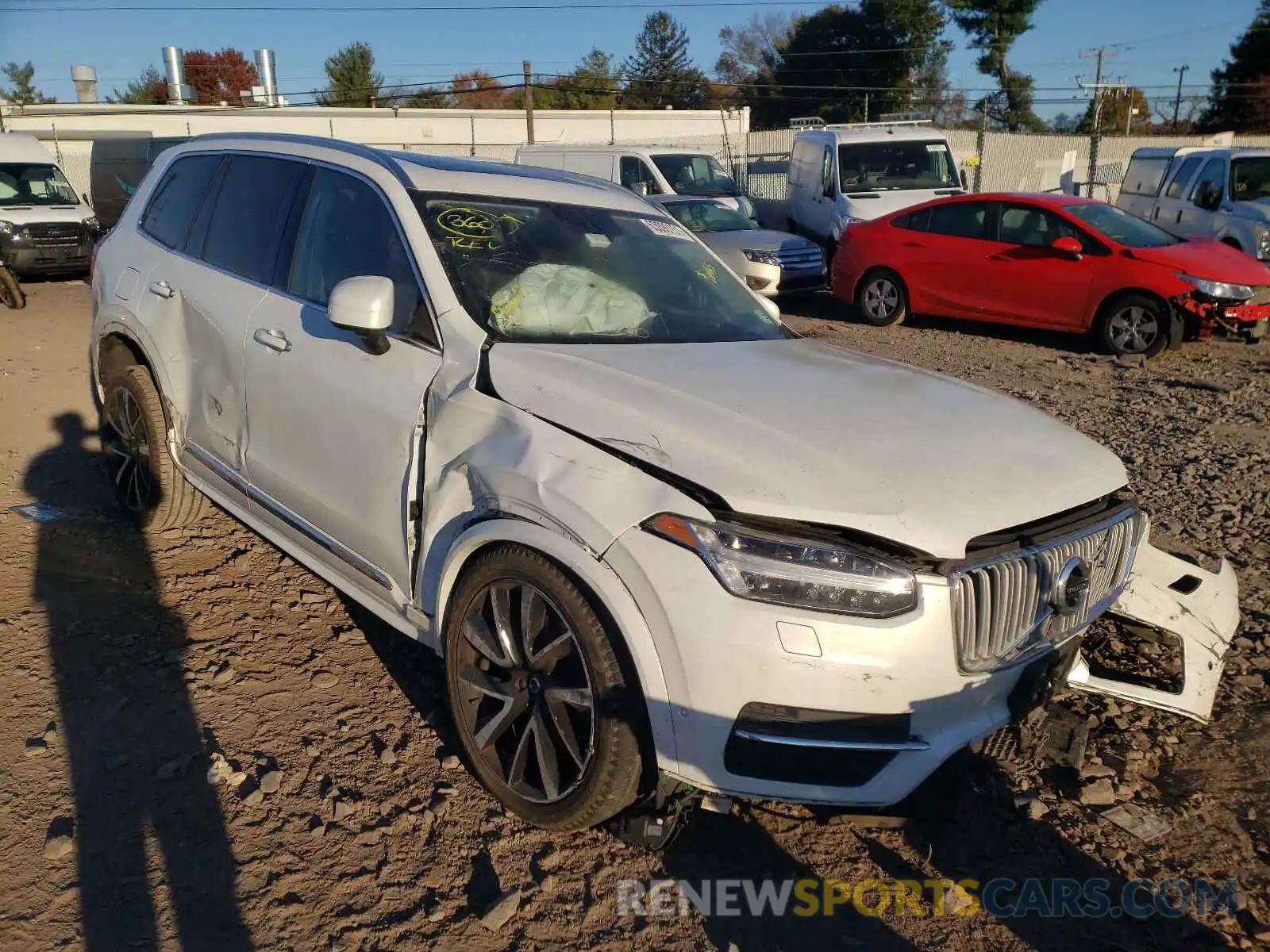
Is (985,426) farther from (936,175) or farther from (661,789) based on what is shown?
(936,175)

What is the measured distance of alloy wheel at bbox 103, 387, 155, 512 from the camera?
4.76 m

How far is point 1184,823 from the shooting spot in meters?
2.95

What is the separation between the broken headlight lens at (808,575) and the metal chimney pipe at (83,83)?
150ft

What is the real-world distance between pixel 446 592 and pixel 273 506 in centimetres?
121

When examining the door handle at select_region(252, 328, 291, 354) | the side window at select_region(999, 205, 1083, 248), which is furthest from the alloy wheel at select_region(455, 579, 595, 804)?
the side window at select_region(999, 205, 1083, 248)

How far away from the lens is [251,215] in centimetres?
412

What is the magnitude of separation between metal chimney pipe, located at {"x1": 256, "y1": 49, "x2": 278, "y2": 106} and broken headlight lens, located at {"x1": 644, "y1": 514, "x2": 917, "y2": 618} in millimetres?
48702

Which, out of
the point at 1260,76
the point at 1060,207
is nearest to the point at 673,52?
the point at 1260,76

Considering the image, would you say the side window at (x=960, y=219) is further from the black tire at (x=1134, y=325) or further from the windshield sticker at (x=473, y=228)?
the windshield sticker at (x=473, y=228)

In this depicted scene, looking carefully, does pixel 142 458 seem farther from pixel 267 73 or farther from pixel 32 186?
pixel 267 73

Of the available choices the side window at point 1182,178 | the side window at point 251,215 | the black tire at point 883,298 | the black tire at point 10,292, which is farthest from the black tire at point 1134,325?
the black tire at point 10,292

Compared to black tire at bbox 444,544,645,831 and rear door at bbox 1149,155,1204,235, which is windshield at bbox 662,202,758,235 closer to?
rear door at bbox 1149,155,1204,235

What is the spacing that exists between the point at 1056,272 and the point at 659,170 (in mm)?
6863

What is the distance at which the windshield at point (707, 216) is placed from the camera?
13839mm
